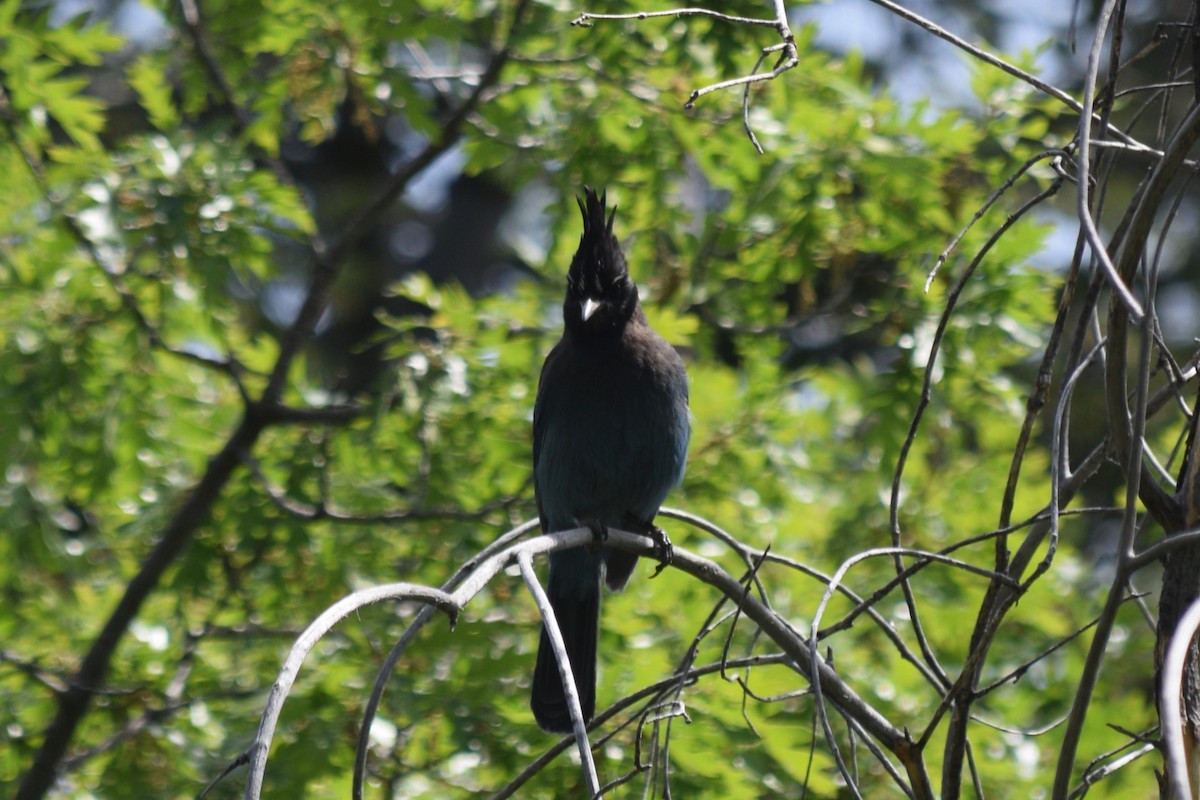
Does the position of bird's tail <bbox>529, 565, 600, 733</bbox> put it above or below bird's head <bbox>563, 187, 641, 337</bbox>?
below

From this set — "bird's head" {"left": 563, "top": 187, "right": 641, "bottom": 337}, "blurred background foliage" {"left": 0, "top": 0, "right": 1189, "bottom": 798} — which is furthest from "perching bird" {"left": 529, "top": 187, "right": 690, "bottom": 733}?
"blurred background foliage" {"left": 0, "top": 0, "right": 1189, "bottom": 798}

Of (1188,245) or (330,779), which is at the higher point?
(1188,245)

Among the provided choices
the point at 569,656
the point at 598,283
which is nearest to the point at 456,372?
the point at 598,283

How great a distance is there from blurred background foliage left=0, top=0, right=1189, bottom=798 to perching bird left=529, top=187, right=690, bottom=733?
0.32 metres

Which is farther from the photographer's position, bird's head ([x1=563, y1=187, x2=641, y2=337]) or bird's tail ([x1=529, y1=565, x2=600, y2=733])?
bird's head ([x1=563, y1=187, x2=641, y2=337])

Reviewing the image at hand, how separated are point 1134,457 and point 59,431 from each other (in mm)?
4523

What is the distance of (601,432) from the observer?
4.45 meters

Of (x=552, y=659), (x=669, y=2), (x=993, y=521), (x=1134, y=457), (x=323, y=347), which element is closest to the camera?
(x=1134, y=457)

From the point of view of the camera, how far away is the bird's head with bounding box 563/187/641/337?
436 centimetres

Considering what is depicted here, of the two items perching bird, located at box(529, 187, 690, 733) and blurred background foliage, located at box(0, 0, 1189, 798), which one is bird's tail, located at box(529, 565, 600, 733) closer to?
perching bird, located at box(529, 187, 690, 733)

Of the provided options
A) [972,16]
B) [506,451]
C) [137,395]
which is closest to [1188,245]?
[972,16]

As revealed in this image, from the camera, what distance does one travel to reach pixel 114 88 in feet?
49.7

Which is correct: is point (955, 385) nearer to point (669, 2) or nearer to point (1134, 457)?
point (669, 2)

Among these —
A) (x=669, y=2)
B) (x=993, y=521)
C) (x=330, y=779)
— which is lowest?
(x=330, y=779)
